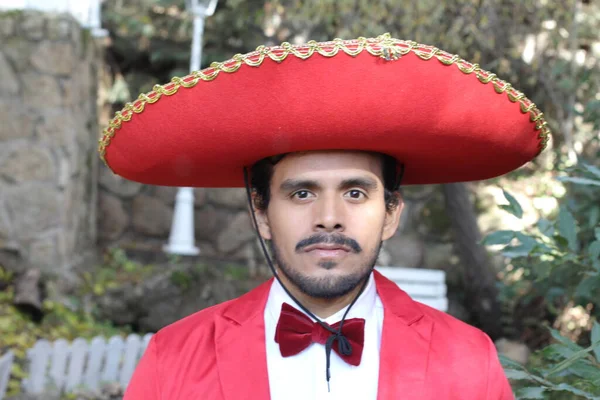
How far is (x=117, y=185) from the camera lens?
7141mm

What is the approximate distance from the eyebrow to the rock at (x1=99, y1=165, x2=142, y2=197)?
214 inches

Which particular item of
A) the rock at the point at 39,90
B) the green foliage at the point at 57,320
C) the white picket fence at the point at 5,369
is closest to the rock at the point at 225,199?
the green foliage at the point at 57,320

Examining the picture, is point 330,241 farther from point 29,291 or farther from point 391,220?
point 29,291

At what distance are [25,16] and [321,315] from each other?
4532 mm

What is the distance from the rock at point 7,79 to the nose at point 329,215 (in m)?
4.40

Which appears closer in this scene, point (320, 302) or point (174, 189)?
point (320, 302)

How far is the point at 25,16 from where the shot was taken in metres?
5.68

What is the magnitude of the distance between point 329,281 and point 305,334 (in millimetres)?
172

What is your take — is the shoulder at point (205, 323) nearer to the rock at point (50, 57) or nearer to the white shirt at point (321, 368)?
the white shirt at point (321, 368)

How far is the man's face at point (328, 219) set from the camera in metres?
1.86

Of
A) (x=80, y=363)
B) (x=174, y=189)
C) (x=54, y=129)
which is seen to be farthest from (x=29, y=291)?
(x=174, y=189)

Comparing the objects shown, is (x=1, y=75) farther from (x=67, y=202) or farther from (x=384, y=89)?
(x=384, y=89)

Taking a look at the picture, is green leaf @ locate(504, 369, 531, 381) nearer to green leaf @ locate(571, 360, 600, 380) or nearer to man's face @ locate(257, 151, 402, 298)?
green leaf @ locate(571, 360, 600, 380)

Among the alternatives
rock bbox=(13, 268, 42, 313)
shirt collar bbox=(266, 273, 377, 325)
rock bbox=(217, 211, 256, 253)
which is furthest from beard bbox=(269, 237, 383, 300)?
rock bbox=(217, 211, 256, 253)
